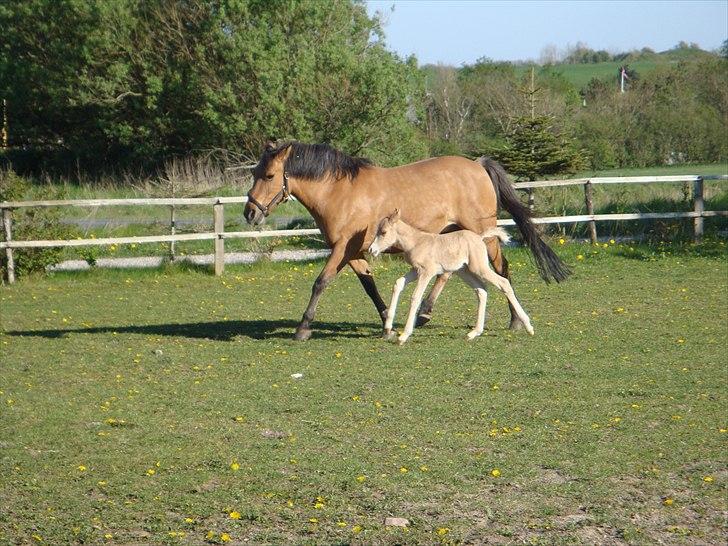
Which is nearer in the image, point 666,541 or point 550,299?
point 666,541

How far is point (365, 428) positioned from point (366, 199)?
4.63m

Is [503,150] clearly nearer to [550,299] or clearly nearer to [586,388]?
[550,299]

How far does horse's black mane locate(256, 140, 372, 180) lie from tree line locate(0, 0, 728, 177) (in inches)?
814

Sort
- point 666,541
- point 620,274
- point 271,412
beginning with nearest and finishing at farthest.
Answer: point 666,541 < point 271,412 < point 620,274

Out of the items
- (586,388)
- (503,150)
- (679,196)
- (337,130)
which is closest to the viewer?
(586,388)

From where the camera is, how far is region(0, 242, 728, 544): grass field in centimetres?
598

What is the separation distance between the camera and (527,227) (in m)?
12.9

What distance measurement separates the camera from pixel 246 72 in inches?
1433

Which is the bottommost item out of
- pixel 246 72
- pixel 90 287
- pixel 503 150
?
pixel 90 287

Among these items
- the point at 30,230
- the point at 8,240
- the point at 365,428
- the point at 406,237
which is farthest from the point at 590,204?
the point at 365,428

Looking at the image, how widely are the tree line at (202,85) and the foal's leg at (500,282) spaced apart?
68.9 ft

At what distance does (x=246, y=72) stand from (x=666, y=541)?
107ft

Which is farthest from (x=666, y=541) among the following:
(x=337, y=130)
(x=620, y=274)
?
(x=337, y=130)

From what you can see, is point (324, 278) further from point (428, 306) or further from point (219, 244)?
point (219, 244)
